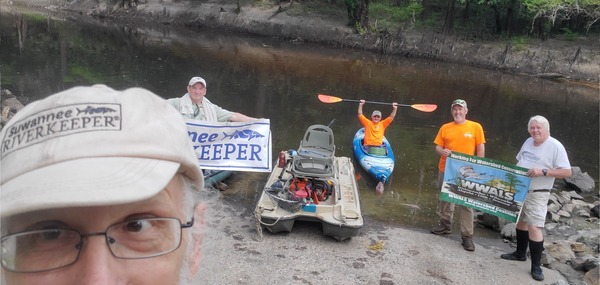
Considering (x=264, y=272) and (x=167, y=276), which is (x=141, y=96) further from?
(x=264, y=272)

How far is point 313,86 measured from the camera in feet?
68.8

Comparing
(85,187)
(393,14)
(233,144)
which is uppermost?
(393,14)

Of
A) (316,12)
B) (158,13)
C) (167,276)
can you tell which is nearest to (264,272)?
(167,276)

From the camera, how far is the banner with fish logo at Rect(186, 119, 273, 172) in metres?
6.42

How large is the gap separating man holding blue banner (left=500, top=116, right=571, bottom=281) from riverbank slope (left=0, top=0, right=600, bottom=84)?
25197 millimetres

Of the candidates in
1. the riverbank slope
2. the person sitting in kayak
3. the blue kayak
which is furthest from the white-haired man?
the riverbank slope

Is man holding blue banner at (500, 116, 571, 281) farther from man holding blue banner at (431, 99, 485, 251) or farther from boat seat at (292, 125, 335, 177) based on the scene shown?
boat seat at (292, 125, 335, 177)

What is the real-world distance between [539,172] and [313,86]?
15.6 m

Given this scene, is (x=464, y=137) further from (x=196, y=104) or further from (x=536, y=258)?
(x=196, y=104)

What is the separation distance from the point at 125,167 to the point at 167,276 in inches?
14.4

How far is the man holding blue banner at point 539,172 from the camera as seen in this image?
5.80m

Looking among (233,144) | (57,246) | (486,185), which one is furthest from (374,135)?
(57,246)

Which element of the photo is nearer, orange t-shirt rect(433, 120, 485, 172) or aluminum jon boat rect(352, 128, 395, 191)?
orange t-shirt rect(433, 120, 485, 172)

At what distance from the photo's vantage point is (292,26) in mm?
36438
